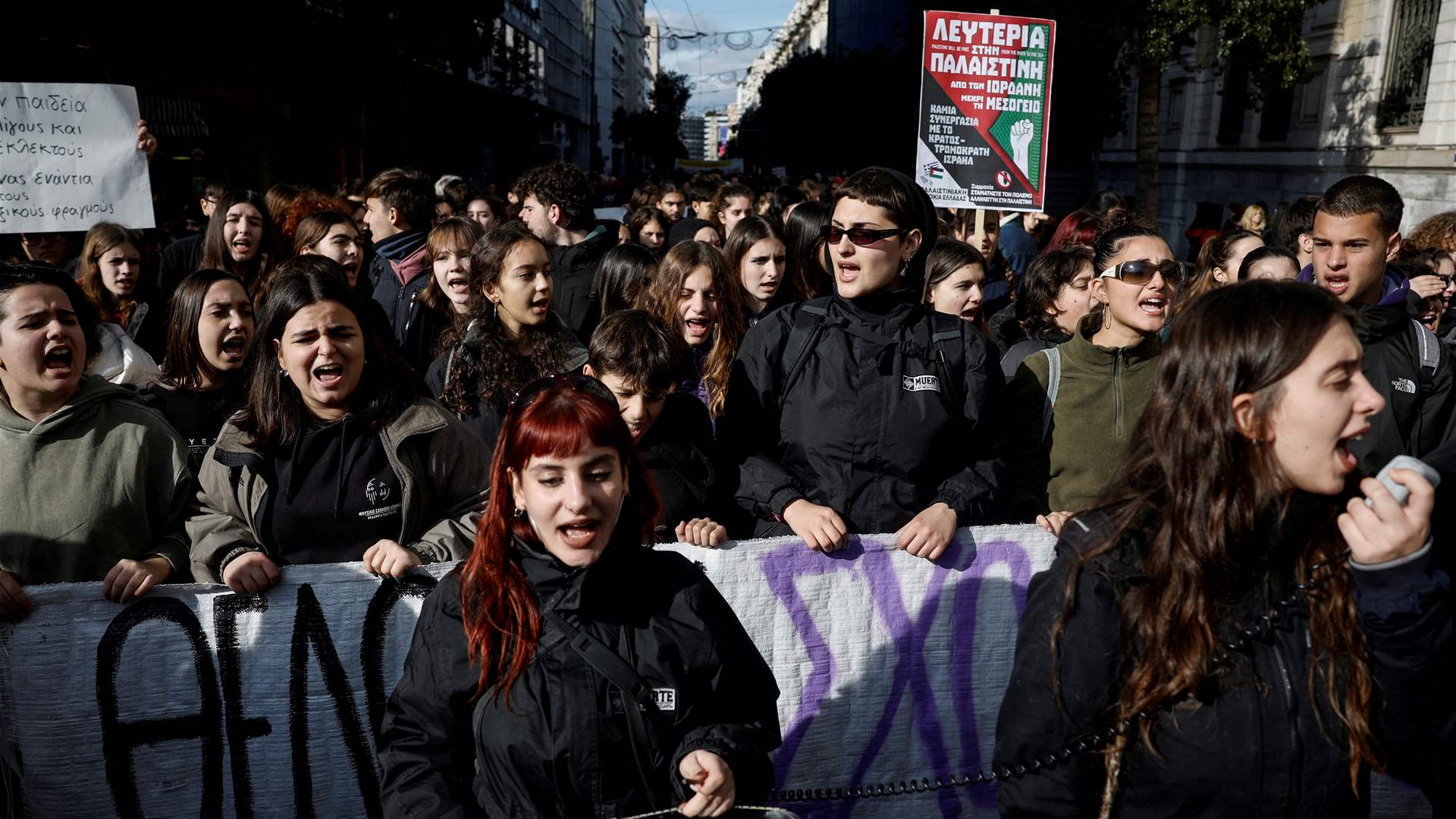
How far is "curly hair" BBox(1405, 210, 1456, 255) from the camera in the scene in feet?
20.4

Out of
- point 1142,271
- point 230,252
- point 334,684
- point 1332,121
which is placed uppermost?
point 1332,121

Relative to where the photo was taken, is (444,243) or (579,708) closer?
(579,708)

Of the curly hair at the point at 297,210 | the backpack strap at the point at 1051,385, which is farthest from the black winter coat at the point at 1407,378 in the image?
the curly hair at the point at 297,210

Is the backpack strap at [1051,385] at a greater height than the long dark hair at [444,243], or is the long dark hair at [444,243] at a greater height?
the long dark hair at [444,243]

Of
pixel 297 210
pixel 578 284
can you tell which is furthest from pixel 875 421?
pixel 297 210

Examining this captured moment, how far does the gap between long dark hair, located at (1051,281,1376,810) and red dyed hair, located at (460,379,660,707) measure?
0.93m

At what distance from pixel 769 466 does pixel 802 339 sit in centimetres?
40

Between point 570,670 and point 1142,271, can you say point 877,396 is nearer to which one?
point 1142,271

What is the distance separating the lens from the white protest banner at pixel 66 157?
15.5 ft

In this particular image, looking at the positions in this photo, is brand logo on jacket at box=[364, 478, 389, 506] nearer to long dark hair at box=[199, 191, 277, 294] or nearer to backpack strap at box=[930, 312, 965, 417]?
backpack strap at box=[930, 312, 965, 417]

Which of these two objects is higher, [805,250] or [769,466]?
[805,250]

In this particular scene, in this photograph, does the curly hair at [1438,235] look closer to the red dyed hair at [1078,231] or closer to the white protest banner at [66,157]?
the red dyed hair at [1078,231]

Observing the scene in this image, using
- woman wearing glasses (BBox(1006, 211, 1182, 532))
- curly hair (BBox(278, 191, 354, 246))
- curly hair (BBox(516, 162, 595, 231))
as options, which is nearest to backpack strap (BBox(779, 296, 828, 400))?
woman wearing glasses (BBox(1006, 211, 1182, 532))

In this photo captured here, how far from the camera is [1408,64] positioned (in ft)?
61.1
